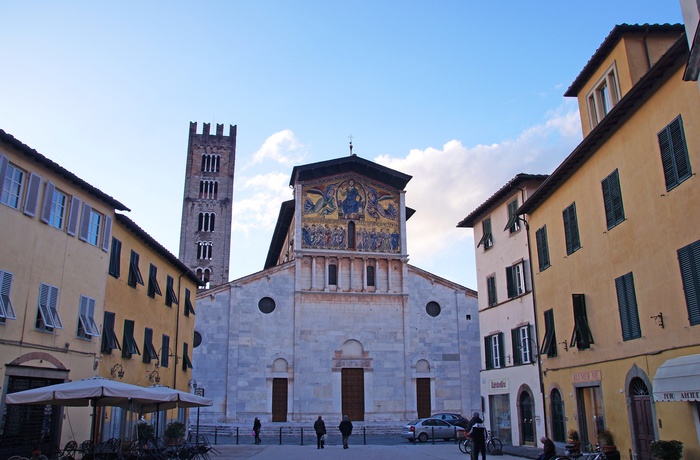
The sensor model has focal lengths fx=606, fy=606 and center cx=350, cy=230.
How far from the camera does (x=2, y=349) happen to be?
602 inches

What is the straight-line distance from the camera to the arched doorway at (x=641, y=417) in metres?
15.3

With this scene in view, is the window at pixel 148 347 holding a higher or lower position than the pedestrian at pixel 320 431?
higher

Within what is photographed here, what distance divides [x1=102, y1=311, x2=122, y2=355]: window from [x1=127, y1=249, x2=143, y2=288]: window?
2254mm

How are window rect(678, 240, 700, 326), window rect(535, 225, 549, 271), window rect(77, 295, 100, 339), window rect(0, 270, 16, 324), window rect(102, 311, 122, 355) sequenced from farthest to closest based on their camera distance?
window rect(535, 225, 549, 271) < window rect(102, 311, 122, 355) < window rect(77, 295, 100, 339) < window rect(0, 270, 16, 324) < window rect(678, 240, 700, 326)

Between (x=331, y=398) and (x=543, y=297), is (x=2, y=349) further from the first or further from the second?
(x=331, y=398)

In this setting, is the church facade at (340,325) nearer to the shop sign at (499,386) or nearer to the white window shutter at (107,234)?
the shop sign at (499,386)

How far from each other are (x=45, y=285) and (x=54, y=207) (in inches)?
93.9

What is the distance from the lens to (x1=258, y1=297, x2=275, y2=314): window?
42406 millimetres

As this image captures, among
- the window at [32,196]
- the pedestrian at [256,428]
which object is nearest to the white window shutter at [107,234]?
the window at [32,196]

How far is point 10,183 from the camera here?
1594 centimetres

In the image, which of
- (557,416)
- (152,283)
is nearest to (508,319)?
(557,416)

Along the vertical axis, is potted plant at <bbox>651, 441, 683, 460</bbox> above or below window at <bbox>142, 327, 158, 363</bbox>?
below

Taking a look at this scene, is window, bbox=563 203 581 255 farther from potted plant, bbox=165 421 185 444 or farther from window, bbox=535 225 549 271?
potted plant, bbox=165 421 185 444

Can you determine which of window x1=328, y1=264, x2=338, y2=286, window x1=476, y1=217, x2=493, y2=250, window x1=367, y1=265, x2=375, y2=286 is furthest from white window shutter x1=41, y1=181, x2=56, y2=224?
window x1=367, y1=265, x2=375, y2=286
